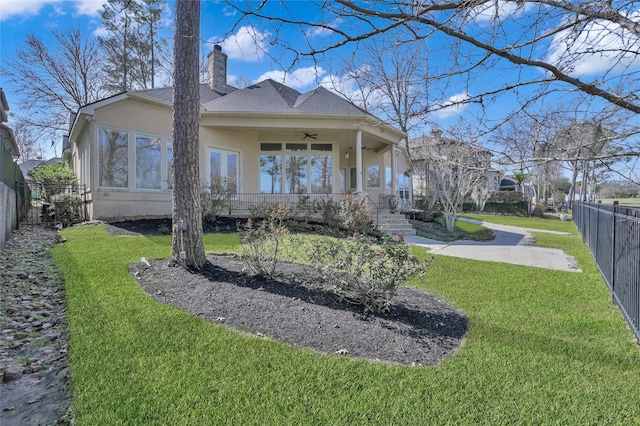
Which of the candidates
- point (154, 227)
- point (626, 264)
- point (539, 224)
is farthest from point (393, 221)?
point (539, 224)

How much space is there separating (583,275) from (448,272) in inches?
101

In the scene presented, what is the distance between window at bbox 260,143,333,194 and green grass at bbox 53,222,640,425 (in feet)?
34.0

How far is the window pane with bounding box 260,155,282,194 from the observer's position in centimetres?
1419

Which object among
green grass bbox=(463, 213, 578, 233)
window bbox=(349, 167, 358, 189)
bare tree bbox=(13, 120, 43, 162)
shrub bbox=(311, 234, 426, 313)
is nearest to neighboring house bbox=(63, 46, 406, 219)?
window bbox=(349, 167, 358, 189)

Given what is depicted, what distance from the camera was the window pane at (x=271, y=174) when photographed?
1419 cm

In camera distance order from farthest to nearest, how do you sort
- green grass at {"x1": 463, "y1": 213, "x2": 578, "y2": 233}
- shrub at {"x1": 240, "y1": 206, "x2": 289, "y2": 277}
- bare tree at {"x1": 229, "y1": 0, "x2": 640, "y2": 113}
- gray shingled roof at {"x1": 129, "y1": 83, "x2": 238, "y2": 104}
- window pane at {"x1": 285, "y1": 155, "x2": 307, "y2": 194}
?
green grass at {"x1": 463, "y1": 213, "x2": 578, "y2": 233}, window pane at {"x1": 285, "y1": 155, "x2": 307, "y2": 194}, gray shingled roof at {"x1": 129, "y1": 83, "x2": 238, "y2": 104}, shrub at {"x1": 240, "y1": 206, "x2": 289, "y2": 277}, bare tree at {"x1": 229, "y1": 0, "x2": 640, "y2": 113}

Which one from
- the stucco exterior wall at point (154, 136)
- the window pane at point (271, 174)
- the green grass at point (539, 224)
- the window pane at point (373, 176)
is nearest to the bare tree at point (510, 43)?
the stucco exterior wall at point (154, 136)

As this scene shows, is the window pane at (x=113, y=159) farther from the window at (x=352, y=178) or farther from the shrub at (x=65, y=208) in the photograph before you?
the window at (x=352, y=178)

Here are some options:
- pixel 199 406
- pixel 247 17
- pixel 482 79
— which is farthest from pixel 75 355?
pixel 482 79

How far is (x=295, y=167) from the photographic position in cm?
1423

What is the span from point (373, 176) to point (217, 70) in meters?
9.81

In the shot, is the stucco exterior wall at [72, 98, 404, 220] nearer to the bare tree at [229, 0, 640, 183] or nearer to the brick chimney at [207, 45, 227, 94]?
the brick chimney at [207, 45, 227, 94]

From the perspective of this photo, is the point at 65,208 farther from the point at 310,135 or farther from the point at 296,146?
the point at 310,135

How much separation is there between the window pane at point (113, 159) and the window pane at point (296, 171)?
606cm
